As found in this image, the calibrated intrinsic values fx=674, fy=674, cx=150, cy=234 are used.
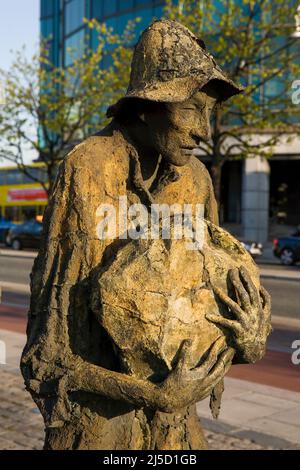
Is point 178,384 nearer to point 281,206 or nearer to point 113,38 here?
point 113,38

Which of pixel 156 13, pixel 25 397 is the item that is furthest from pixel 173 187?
pixel 156 13

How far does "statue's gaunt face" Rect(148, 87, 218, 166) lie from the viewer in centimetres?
246

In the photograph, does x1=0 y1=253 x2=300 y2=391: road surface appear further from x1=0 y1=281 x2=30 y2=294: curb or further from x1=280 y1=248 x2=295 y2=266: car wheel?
x1=280 y1=248 x2=295 y2=266: car wheel

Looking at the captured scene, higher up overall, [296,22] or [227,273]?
[296,22]

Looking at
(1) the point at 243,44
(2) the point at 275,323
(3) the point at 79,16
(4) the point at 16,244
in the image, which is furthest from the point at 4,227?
(2) the point at 275,323

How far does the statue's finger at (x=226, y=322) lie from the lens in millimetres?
2285

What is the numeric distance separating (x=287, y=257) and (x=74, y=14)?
25.7 metres

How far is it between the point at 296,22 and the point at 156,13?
18.2m

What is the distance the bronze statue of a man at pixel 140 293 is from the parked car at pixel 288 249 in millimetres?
24992

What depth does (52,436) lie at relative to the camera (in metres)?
2.60

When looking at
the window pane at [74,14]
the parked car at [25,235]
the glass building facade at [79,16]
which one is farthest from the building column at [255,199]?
the window pane at [74,14]

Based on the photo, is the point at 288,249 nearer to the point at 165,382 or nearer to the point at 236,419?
the point at 236,419

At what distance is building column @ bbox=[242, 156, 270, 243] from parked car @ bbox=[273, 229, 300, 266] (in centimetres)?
902
